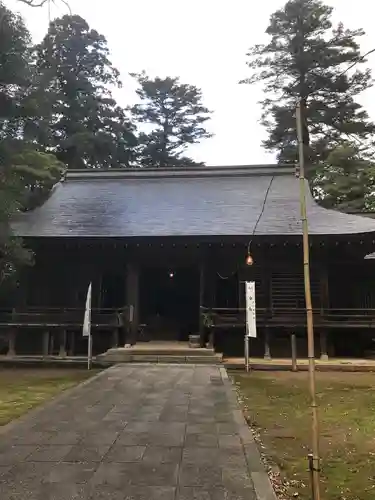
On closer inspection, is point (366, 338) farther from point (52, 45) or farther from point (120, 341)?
point (52, 45)

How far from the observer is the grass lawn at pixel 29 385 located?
6637 millimetres

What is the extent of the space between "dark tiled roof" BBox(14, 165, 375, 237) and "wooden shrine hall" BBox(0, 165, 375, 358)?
0.25 feet

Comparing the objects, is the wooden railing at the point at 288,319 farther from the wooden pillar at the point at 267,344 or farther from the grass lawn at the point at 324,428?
the grass lawn at the point at 324,428

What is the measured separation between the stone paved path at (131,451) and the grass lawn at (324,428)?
14.2 inches

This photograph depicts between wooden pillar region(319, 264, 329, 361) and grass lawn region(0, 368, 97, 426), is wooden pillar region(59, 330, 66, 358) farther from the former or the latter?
wooden pillar region(319, 264, 329, 361)

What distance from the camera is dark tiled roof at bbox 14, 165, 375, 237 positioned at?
1364 cm

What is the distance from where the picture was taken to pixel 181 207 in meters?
16.2

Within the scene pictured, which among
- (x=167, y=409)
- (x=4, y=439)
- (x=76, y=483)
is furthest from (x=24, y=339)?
(x=76, y=483)

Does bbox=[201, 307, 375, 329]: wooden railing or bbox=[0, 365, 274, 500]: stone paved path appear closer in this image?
bbox=[0, 365, 274, 500]: stone paved path

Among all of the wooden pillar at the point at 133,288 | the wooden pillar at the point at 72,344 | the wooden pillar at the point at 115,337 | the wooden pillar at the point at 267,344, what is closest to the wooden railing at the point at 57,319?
the wooden pillar at the point at 115,337

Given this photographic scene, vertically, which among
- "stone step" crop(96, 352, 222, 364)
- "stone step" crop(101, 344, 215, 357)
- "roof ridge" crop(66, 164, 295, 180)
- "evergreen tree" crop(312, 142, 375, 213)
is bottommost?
"stone step" crop(96, 352, 222, 364)

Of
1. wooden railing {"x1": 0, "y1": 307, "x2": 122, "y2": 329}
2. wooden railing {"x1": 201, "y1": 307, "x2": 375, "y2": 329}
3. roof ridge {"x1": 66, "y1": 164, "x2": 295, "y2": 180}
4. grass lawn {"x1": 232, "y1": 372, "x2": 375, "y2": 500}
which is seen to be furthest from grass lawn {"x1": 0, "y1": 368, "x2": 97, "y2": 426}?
roof ridge {"x1": 66, "y1": 164, "x2": 295, "y2": 180}

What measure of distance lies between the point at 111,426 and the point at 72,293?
31.8 feet

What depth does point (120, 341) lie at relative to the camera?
13625mm
